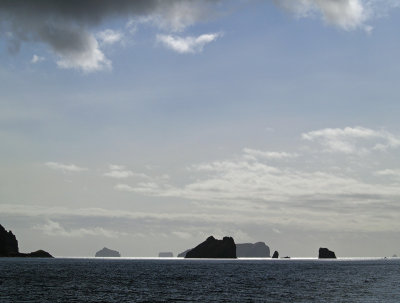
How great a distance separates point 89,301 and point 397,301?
4556 cm

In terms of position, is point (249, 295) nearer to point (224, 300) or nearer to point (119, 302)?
point (224, 300)

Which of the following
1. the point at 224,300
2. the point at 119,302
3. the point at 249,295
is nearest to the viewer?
the point at 119,302

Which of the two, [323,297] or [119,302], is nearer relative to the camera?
[119,302]

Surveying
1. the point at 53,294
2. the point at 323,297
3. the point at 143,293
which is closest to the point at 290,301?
the point at 323,297

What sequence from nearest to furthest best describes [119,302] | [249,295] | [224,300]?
1. [119,302]
2. [224,300]
3. [249,295]

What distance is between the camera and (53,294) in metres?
74.0

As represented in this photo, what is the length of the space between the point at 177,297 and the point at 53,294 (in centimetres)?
2058

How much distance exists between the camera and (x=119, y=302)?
6500 centimetres

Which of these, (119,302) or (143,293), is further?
(143,293)

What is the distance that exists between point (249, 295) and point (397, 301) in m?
23.6

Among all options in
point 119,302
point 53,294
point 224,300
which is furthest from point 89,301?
point 224,300

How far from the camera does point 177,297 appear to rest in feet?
241

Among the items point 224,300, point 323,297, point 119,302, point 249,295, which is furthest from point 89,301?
point 323,297

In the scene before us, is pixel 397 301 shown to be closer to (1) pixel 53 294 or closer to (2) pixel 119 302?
(2) pixel 119 302
